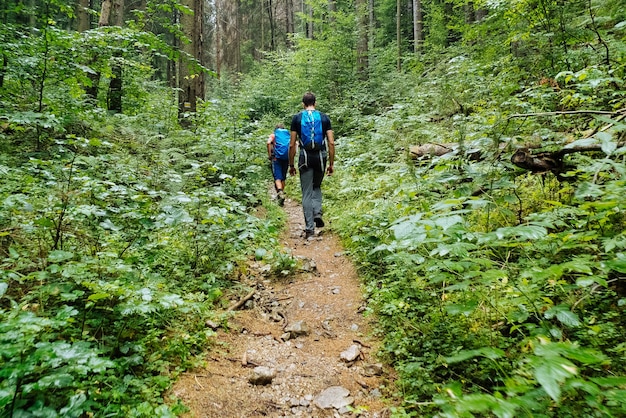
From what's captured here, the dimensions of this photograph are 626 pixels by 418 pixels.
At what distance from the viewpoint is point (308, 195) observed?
623 centimetres

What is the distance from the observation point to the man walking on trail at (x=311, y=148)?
6.02m

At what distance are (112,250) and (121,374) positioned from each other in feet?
3.96

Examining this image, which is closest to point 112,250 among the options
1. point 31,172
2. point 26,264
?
point 26,264

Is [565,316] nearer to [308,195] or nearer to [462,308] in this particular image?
[462,308]

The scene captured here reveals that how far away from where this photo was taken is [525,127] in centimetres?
423

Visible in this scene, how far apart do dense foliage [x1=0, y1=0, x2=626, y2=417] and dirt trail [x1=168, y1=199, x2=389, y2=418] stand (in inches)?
8.1

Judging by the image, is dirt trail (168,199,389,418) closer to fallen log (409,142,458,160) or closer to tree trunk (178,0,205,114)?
fallen log (409,142,458,160)

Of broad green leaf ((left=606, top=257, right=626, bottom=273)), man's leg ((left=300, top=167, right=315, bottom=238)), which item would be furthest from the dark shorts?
broad green leaf ((left=606, top=257, right=626, bottom=273))

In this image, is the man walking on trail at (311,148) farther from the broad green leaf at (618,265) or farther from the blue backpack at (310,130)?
the broad green leaf at (618,265)

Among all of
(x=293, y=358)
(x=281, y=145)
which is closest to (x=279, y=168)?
(x=281, y=145)

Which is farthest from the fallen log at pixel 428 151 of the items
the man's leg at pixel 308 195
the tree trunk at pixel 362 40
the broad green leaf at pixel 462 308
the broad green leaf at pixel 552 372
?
the tree trunk at pixel 362 40

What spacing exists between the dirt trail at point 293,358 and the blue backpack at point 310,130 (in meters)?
2.41

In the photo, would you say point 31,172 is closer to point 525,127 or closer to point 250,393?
point 250,393

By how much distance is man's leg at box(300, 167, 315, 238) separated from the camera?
6.18 meters
